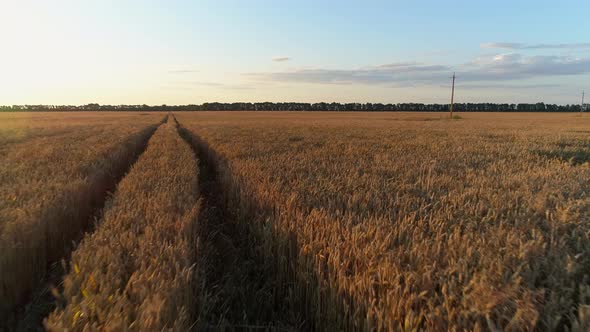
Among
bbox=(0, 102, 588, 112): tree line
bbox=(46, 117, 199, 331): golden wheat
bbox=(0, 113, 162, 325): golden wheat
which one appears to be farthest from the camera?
bbox=(0, 102, 588, 112): tree line

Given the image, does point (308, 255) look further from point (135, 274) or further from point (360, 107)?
point (360, 107)

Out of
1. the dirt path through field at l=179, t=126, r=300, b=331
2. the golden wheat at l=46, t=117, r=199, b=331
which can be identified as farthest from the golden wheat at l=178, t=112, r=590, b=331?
the golden wheat at l=46, t=117, r=199, b=331

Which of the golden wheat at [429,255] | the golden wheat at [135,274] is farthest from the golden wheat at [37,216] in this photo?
the golden wheat at [429,255]

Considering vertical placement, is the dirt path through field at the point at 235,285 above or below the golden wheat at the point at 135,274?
below

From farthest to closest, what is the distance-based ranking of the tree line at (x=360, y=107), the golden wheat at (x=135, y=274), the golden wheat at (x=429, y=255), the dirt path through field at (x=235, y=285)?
1. the tree line at (x=360, y=107)
2. the dirt path through field at (x=235, y=285)
3. the golden wheat at (x=429, y=255)
4. the golden wheat at (x=135, y=274)

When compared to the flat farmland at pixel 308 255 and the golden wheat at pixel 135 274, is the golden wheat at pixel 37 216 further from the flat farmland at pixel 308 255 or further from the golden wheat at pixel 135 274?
the golden wheat at pixel 135 274

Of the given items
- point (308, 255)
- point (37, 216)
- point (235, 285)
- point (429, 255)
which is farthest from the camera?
point (37, 216)

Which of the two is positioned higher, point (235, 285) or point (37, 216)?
point (37, 216)

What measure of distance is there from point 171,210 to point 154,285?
1.98 m

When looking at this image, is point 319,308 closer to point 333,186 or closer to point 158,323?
point 158,323

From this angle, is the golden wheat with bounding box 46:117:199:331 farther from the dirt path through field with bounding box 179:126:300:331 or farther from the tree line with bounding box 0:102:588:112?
the tree line with bounding box 0:102:588:112

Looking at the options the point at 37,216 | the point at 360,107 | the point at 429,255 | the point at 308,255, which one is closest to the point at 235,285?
the point at 308,255

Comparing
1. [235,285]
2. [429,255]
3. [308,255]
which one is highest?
[429,255]

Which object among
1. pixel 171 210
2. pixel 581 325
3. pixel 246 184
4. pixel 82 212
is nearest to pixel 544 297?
pixel 581 325
